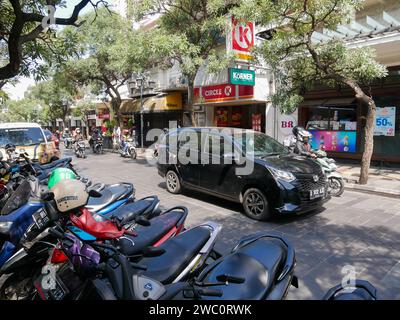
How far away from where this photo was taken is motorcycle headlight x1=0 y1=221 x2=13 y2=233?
310cm

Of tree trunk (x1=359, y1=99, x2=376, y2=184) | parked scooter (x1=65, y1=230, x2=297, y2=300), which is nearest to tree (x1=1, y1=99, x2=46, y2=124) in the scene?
tree trunk (x1=359, y1=99, x2=376, y2=184)

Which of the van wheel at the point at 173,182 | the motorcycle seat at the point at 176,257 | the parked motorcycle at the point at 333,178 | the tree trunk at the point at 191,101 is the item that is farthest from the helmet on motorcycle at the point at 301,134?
the motorcycle seat at the point at 176,257

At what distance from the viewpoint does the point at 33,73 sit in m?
6.43

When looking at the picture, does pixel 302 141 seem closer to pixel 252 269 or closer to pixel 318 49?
pixel 318 49

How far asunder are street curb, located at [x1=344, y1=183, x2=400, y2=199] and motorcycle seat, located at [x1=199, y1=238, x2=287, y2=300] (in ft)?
19.7

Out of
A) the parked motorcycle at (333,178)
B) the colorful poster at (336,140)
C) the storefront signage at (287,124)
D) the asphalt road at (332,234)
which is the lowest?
the asphalt road at (332,234)

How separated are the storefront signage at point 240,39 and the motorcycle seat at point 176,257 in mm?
Result: 8358

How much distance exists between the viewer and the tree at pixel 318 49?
744 cm

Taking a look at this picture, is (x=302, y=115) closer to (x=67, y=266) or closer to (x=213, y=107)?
(x=213, y=107)

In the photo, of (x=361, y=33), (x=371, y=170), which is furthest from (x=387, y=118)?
(x=361, y=33)

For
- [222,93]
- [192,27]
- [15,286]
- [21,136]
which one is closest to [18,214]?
[15,286]

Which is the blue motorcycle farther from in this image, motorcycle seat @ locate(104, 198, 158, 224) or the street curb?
the street curb

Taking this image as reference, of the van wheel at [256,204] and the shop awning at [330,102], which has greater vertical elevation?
the shop awning at [330,102]

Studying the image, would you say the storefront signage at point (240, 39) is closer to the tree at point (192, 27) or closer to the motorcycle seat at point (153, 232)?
the tree at point (192, 27)
